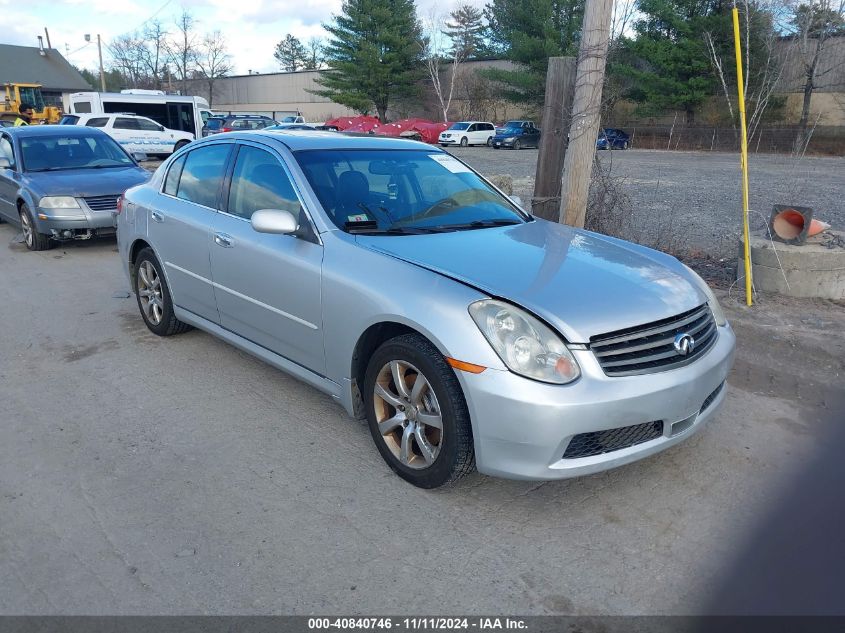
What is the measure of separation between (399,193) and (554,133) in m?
3.42

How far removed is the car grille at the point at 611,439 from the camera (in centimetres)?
294

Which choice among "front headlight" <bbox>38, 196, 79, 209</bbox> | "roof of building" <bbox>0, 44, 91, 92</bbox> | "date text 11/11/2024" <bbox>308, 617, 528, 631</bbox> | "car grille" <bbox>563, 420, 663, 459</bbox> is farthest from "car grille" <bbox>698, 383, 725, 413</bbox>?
"roof of building" <bbox>0, 44, 91, 92</bbox>

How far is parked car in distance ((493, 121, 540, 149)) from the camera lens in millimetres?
37375

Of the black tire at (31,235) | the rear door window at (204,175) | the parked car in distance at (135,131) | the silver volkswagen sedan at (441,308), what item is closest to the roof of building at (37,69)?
the parked car in distance at (135,131)

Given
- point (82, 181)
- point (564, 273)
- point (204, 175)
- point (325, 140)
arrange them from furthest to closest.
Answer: point (82, 181) → point (204, 175) → point (325, 140) → point (564, 273)

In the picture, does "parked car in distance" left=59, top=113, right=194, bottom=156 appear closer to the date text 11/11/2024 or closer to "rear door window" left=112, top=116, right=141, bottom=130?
"rear door window" left=112, top=116, right=141, bottom=130

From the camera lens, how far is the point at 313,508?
324 cm

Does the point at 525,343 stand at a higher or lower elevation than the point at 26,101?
lower

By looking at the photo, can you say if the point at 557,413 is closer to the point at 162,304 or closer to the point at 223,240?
the point at 223,240

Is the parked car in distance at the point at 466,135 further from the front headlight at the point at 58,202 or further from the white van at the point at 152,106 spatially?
the front headlight at the point at 58,202

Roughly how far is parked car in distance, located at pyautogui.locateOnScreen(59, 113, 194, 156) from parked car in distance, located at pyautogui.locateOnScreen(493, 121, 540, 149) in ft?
63.0

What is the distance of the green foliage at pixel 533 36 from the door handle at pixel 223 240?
38.4 meters

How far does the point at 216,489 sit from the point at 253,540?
1.67ft

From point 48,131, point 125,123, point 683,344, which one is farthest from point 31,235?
point 125,123
